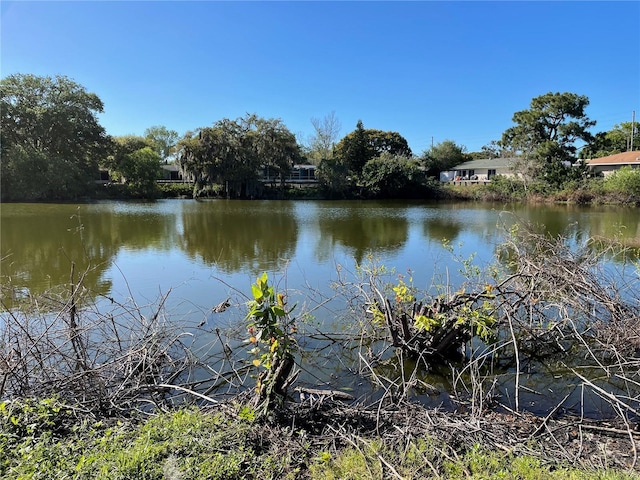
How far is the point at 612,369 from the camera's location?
5754 mm

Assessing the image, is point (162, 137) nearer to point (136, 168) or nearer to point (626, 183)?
point (136, 168)

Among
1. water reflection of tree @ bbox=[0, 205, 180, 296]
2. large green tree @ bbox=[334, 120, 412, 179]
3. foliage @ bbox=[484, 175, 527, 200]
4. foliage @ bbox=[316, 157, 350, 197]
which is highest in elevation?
large green tree @ bbox=[334, 120, 412, 179]

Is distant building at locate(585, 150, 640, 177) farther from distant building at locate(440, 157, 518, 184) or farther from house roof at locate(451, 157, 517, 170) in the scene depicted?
house roof at locate(451, 157, 517, 170)

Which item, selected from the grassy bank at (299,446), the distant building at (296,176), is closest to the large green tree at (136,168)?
the distant building at (296,176)

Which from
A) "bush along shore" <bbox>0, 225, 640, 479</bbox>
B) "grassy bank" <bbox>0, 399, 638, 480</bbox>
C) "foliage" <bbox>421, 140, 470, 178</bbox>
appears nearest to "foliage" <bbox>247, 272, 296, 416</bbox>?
"bush along shore" <bbox>0, 225, 640, 479</bbox>

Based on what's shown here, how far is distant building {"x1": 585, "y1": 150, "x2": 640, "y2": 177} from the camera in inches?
1503

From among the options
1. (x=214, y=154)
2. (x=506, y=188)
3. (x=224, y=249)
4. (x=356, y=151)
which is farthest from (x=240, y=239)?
(x=356, y=151)

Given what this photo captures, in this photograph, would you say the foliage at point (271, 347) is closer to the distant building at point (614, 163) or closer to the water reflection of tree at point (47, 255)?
the water reflection of tree at point (47, 255)

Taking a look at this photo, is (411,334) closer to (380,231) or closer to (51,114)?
(380,231)

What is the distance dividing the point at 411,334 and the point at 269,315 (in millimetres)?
2624

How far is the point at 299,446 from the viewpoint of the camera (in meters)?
3.51

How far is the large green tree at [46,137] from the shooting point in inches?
1345

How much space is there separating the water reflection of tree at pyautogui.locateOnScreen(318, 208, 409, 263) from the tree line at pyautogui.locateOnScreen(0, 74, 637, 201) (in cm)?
1685

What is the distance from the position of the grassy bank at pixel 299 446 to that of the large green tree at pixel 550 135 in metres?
40.3
